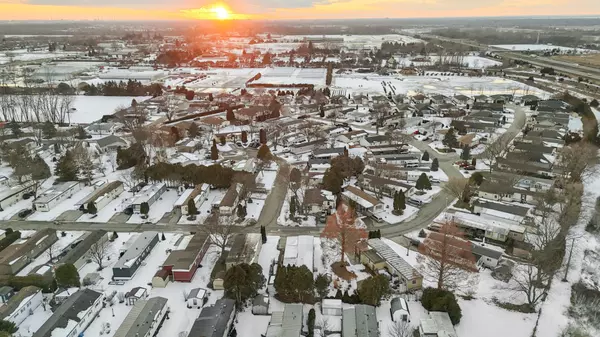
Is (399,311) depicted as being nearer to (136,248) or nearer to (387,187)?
(387,187)

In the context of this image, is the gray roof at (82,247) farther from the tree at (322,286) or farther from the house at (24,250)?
the tree at (322,286)

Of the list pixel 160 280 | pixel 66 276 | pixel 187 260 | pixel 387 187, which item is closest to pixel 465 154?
pixel 387 187

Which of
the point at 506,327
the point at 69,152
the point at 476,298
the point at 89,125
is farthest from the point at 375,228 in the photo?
the point at 89,125

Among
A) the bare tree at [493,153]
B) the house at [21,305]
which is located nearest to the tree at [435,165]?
the bare tree at [493,153]

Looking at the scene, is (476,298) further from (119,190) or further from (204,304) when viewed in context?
(119,190)

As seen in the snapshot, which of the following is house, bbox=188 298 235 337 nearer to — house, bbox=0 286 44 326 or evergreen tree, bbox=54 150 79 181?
house, bbox=0 286 44 326
